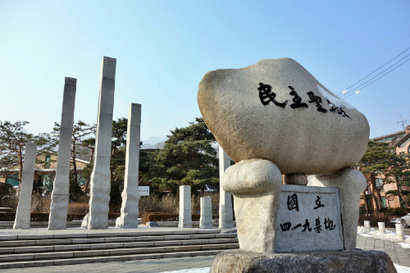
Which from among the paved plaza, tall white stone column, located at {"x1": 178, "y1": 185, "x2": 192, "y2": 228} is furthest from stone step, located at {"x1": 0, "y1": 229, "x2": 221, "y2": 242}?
tall white stone column, located at {"x1": 178, "y1": 185, "x2": 192, "y2": 228}

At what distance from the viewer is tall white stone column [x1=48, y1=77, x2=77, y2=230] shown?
12.3 metres

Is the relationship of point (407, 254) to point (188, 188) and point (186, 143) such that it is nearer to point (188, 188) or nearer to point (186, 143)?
point (188, 188)

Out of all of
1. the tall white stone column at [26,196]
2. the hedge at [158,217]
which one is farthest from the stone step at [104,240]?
the hedge at [158,217]

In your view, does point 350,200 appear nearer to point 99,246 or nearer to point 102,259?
point 102,259

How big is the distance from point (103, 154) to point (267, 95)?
35.1ft

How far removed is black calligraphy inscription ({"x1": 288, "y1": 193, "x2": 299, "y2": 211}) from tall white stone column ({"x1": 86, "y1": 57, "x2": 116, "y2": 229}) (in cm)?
1043

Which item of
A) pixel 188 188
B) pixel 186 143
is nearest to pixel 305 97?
pixel 188 188

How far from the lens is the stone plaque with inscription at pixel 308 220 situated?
3660 mm

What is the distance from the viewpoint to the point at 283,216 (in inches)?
145

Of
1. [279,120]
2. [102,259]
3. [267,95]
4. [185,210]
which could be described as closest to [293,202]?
[279,120]

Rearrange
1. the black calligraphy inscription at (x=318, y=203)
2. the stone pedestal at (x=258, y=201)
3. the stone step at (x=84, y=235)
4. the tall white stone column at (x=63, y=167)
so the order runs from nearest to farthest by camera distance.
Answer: the stone pedestal at (x=258, y=201)
the black calligraphy inscription at (x=318, y=203)
the stone step at (x=84, y=235)
the tall white stone column at (x=63, y=167)

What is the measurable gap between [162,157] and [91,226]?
15.0 meters

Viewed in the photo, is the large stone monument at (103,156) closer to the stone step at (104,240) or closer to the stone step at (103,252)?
the stone step at (104,240)

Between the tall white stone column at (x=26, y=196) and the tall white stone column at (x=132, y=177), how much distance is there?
12.6 feet
